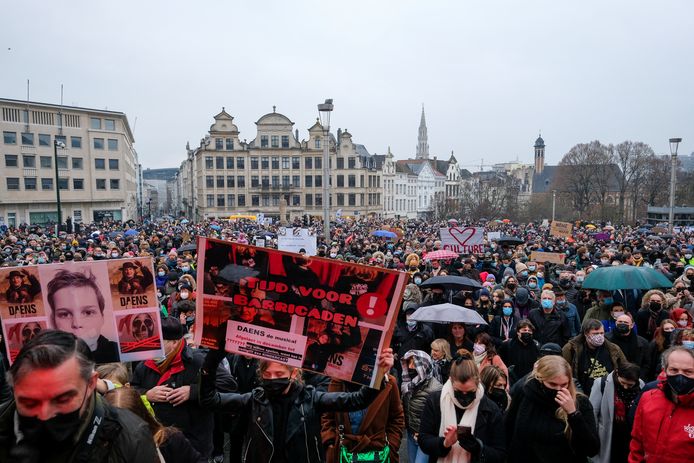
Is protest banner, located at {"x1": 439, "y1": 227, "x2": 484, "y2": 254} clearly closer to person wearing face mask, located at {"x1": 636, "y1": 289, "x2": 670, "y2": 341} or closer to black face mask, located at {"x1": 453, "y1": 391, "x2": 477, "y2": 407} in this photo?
person wearing face mask, located at {"x1": 636, "y1": 289, "x2": 670, "y2": 341}

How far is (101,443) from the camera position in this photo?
205 cm

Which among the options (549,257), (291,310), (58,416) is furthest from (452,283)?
(58,416)

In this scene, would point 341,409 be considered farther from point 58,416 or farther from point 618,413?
point 618,413

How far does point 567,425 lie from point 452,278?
563cm

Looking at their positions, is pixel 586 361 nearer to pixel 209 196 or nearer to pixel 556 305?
pixel 556 305

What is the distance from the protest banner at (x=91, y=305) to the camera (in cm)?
403

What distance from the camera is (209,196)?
70.2 m

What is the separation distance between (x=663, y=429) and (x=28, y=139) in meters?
63.8

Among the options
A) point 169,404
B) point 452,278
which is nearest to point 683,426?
point 169,404

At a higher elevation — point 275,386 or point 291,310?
point 291,310

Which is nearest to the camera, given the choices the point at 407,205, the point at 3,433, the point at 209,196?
the point at 3,433

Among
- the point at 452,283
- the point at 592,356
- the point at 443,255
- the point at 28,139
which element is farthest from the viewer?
the point at 28,139

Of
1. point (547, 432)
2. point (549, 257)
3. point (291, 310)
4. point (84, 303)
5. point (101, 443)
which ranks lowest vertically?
point (549, 257)

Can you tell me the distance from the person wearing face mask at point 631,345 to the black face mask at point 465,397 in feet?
10.2
